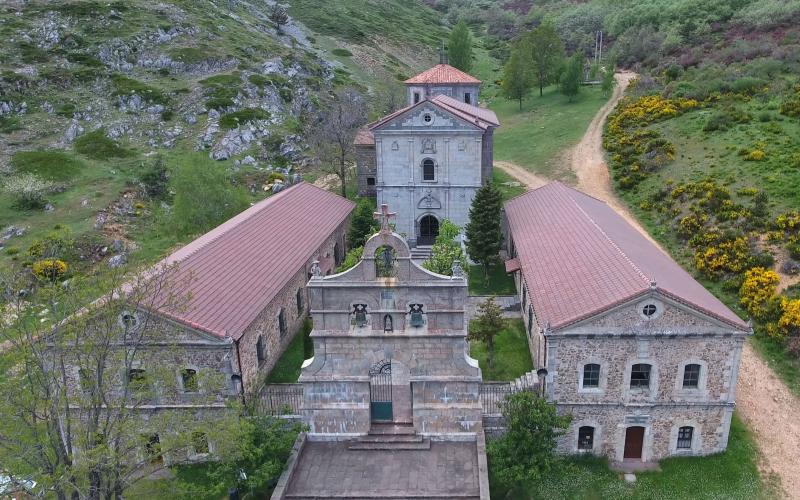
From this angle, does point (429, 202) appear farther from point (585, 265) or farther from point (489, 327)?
point (585, 265)

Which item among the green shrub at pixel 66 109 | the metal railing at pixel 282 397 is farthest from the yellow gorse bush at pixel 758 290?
the green shrub at pixel 66 109

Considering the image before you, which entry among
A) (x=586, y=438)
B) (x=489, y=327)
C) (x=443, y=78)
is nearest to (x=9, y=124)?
(x=443, y=78)

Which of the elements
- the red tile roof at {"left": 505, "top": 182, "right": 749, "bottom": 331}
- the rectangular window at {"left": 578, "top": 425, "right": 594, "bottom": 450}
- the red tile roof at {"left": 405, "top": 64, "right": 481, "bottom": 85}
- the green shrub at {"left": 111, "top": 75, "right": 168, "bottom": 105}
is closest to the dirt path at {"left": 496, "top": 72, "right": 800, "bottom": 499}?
the red tile roof at {"left": 505, "top": 182, "right": 749, "bottom": 331}

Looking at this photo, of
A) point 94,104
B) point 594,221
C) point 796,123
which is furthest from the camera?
point 94,104

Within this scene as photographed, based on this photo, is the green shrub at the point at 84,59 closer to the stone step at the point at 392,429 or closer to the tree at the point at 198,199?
the tree at the point at 198,199

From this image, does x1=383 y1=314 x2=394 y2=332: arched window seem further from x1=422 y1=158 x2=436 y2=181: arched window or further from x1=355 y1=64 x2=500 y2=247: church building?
x1=422 y1=158 x2=436 y2=181: arched window

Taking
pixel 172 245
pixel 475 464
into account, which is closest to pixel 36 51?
pixel 172 245

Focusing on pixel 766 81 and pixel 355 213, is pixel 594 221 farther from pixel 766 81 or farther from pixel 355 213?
pixel 766 81

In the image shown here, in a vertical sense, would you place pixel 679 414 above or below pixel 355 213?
below
